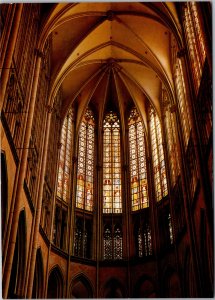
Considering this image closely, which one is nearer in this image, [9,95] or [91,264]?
[9,95]

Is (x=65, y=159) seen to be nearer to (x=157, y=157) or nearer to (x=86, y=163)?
(x=86, y=163)

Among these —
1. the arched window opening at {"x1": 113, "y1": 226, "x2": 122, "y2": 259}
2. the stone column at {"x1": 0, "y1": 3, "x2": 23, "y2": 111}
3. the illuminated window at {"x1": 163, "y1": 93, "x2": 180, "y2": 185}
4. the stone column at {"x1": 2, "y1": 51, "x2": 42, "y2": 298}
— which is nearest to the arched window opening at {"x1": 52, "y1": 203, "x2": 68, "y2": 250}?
the arched window opening at {"x1": 113, "y1": 226, "x2": 122, "y2": 259}

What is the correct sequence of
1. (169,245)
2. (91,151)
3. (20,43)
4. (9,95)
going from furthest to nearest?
(91,151) < (169,245) < (20,43) < (9,95)

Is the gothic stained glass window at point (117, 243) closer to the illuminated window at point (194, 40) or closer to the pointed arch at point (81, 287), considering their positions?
the pointed arch at point (81, 287)

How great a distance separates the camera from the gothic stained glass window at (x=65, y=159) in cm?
2397

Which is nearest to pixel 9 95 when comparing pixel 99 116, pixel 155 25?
pixel 155 25

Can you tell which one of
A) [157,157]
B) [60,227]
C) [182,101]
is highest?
[182,101]

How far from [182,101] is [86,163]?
8.58m

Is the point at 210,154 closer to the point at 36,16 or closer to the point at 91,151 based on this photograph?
the point at 36,16

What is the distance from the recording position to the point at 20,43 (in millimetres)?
16109

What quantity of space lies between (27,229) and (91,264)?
7.53 meters

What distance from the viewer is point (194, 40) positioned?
1777cm

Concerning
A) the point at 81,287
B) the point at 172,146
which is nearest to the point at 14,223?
the point at 81,287

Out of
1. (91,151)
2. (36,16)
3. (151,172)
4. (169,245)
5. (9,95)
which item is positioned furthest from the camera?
(91,151)
